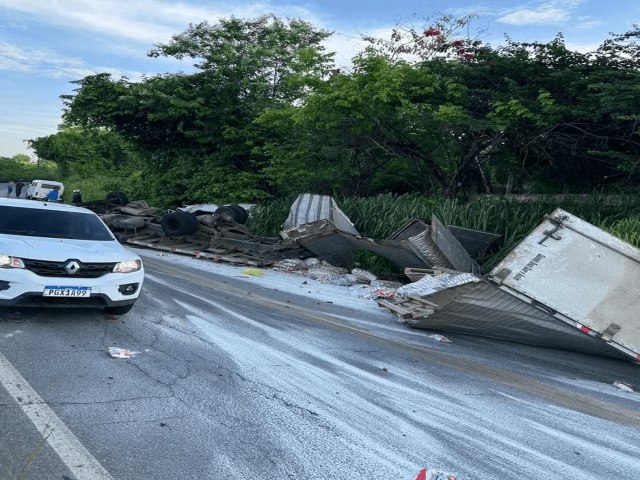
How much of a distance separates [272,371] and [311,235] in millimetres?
7634

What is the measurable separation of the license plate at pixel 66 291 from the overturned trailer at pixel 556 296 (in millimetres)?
4519

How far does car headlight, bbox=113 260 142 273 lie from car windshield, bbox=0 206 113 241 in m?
0.96

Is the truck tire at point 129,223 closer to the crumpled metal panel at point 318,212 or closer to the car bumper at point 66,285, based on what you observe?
the crumpled metal panel at point 318,212

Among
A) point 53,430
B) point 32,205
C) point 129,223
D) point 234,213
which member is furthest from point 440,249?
point 129,223

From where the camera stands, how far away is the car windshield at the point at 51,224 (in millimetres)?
7074

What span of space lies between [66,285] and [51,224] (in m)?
1.65

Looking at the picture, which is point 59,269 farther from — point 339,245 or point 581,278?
point 339,245

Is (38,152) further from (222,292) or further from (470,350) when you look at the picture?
(470,350)

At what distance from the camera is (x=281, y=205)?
60.7ft

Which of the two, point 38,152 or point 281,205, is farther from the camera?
point 38,152

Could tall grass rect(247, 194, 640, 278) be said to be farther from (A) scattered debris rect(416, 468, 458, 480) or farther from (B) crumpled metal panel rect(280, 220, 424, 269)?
(A) scattered debris rect(416, 468, 458, 480)

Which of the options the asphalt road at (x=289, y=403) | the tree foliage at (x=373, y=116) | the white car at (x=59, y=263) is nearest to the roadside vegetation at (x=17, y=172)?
the tree foliage at (x=373, y=116)

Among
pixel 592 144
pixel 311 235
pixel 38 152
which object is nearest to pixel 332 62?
pixel 311 235

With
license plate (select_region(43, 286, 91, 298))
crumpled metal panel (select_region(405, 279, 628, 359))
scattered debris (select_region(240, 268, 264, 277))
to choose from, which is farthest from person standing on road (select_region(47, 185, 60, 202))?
crumpled metal panel (select_region(405, 279, 628, 359))
